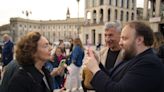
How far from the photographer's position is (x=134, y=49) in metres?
2.86

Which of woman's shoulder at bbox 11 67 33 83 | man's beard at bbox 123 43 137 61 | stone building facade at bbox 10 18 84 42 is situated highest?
man's beard at bbox 123 43 137 61

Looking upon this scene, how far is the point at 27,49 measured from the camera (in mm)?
3090

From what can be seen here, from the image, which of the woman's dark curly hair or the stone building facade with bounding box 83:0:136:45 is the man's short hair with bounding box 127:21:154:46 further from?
the stone building facade with bounding box 83:0:136:45

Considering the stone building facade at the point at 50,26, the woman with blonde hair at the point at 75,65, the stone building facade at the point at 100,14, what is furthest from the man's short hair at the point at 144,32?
the stone building facade at the point at 50,26

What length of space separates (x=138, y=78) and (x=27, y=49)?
1190 millimetres

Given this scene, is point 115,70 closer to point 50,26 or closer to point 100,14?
point 100,14

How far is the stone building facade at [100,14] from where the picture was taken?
62188 millimetres

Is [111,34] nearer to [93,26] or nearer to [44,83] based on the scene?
[44,83]

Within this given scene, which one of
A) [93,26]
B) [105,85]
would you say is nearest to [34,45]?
[105,85]

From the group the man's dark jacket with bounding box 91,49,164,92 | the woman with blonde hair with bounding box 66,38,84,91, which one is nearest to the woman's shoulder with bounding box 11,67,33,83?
the man's dark jacket with bounding box 91,49,164,92

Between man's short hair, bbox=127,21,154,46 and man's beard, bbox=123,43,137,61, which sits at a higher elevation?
man's short hair, bbox=127,21,154,46

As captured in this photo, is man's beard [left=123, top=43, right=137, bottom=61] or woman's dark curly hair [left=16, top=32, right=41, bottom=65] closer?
man's beard [left=123, top=43, right=137, bottom=61]

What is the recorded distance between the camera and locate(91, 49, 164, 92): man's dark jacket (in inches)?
102

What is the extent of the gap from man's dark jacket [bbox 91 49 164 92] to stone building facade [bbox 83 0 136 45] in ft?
190
